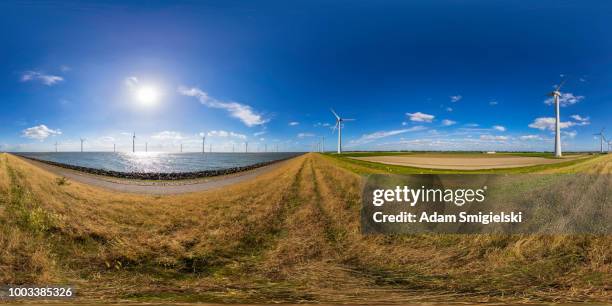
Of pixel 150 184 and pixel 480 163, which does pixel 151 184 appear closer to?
pixel 150 184

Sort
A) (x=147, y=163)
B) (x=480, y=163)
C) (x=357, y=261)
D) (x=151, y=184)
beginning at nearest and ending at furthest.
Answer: (x=357, y=261), (x=480, y=163), (x=151, y=184), (x=147, y=163)

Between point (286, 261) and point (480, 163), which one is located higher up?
point (480, 163)

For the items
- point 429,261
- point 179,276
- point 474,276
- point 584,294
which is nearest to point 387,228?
point 429,261

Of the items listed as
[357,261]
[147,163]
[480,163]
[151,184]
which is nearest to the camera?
[357,261]

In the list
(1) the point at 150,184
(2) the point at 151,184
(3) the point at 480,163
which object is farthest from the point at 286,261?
(1) the point at 150,184

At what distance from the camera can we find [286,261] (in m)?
7.18

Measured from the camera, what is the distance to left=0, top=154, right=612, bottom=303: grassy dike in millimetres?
5422

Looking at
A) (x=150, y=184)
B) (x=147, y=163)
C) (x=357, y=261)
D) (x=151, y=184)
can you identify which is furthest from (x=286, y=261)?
(x=147, y=163)

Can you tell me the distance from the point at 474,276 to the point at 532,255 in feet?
6.18

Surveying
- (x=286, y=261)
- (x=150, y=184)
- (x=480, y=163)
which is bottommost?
(x=150, y=184)

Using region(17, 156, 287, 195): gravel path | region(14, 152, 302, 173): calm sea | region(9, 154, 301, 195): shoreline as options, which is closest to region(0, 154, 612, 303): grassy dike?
region(9, 154, 301, 195): shoreline

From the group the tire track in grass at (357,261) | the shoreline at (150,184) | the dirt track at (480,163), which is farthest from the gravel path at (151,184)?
the dirt track at (480,163)

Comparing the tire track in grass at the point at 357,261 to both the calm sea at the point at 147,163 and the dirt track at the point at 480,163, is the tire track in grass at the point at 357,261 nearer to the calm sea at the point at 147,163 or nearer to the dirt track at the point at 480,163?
the dirt track at the point at 480,163

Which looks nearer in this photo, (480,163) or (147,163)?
(480,163)
